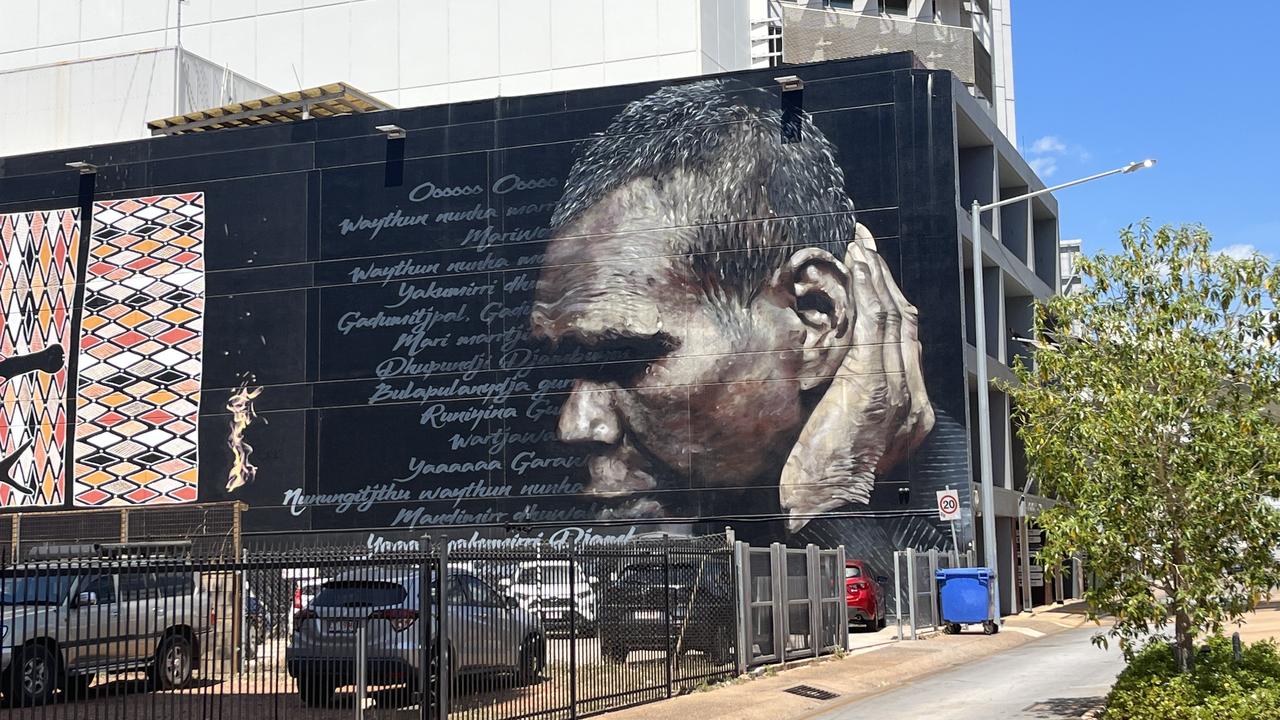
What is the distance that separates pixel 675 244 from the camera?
39.1m

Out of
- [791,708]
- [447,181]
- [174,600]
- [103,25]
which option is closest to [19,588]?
[174,600]

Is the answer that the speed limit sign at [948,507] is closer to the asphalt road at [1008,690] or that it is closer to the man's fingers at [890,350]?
the man's fingers at [890,350]

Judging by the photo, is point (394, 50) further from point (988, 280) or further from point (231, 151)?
point (988, 280)

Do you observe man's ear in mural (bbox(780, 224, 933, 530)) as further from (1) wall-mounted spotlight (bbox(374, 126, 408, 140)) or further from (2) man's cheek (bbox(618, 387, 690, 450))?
(1) wall-mounted spotlight (bbox(374, 126, 408, 140))

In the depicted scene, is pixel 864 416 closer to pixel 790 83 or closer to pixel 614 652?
pixel 790 83

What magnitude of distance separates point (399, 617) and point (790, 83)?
25.8 metres

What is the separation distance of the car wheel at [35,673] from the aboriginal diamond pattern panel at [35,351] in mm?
27075

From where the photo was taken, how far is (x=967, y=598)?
103 feet

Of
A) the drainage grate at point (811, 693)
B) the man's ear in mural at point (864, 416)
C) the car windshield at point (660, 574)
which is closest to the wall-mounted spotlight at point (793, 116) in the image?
the man's ear in mural at point (864, 416)

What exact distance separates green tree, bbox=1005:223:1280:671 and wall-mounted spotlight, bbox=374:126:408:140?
90.8 ft

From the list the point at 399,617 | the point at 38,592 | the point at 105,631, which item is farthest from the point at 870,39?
the point at 105,631

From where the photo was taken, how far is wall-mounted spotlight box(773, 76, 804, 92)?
126ft

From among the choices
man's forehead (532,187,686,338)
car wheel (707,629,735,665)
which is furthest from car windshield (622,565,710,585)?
man's forehead (532,187,686,338)

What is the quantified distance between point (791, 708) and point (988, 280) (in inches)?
1112
